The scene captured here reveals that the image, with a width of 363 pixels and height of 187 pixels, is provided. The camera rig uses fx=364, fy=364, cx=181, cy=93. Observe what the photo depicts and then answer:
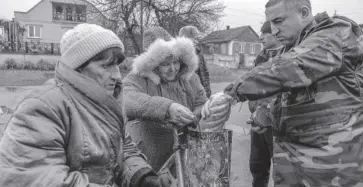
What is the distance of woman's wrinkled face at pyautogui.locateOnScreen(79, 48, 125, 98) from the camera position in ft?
6.57

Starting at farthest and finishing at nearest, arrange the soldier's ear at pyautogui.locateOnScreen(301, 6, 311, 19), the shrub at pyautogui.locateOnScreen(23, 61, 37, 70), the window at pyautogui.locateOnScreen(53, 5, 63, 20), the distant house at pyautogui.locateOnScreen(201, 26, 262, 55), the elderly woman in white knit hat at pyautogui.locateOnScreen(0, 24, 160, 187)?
the distant house at pyautogui.locateOnScreen(201, 26, 262, 55) → the window at pyautogui.locateOnScreen(53, 5, 63, 20) → the shrub at pyautogui.locateOnScreen(23, 61, 37, 70) → the soldier's ear at pyautogui.locateOnScreen(301, 6, 311, 19) → the elderly woman in white knit hat at pyautogui.locateOnScreen(0, 24, 160, 187)

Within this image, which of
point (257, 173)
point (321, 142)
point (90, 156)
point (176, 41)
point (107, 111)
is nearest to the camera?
point (90, 156)

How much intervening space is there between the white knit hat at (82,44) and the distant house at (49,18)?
45.9 meters

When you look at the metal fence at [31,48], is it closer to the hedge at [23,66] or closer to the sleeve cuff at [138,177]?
the hedge at [23,66]

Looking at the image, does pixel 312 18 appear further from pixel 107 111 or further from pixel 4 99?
pixel 4 99

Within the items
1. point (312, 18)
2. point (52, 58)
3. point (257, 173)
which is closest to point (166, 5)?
point (52, 58)

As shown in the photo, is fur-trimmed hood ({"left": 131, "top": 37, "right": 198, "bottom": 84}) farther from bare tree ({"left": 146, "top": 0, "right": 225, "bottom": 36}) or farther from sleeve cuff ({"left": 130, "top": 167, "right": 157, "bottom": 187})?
bare tree ({"left": 146, "top": 0, "right": 225, "bottom": 36})

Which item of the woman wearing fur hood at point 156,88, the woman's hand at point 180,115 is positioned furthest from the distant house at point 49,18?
the woman's hand at point 180,115

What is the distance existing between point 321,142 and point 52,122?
1451 mm

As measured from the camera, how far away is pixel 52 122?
65.4 inches

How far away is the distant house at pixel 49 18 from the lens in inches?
1826

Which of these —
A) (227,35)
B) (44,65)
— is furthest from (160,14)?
(227,35)

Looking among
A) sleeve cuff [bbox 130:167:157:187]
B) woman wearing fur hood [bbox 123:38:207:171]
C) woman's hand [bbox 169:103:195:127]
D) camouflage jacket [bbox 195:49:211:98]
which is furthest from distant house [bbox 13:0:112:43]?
sleeve cuff [bbox 130:167:157:187]

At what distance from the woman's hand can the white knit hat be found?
0.69 m
